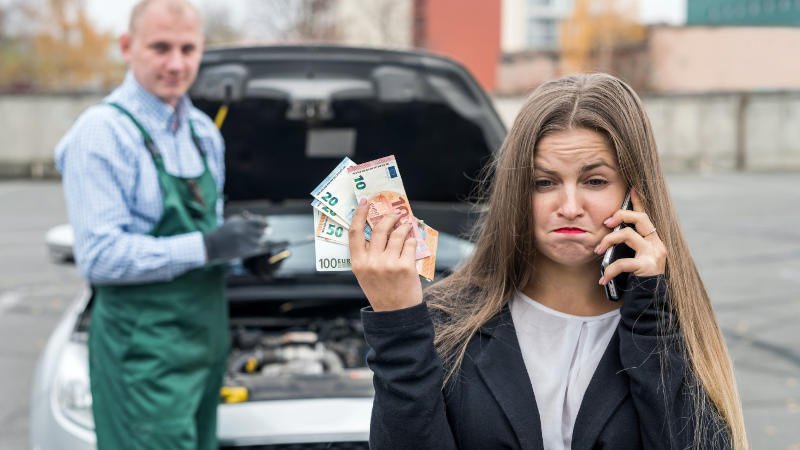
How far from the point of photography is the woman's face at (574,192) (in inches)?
63.1

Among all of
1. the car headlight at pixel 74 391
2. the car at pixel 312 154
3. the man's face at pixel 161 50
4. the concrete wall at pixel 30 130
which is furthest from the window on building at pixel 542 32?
the man's face at pixel 161 50

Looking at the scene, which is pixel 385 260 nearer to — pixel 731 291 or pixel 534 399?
pixel 534 399

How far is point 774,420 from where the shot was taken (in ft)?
16.3

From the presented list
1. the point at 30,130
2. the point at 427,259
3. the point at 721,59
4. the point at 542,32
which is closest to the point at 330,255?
the point at 427,259

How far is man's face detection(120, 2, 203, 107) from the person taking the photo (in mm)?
2887

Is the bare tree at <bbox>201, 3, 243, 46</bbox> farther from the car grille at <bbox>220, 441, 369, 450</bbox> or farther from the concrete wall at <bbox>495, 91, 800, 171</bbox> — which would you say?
the car grille at <bbox>220, 441, 369, 450</bbox>

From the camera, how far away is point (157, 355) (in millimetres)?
2766

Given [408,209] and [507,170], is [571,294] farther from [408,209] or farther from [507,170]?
[408,209]

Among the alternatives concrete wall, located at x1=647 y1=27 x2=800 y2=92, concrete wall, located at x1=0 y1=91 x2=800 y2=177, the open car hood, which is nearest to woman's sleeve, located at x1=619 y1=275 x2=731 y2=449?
the open car hood

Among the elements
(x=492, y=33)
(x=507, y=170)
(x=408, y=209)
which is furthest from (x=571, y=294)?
(x=492, y=33)

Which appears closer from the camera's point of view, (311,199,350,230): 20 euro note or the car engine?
(311,199,350,230): 20 euro note

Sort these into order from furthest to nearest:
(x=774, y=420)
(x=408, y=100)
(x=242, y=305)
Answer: (x=774, y=420), (x=242, y=305), (x=408, y=100)

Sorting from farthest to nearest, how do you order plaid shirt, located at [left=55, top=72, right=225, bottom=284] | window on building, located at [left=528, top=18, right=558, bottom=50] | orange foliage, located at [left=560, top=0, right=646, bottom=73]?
1. window on building, located at [left=528, top=18, right=558, bottom=50]
2. orange foliage, located at [left=560, top=0, right=646, bottom=73]
3. plaid shirt, located at [left=55, top=72, right=225, bottom=284]

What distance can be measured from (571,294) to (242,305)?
2.71 m
